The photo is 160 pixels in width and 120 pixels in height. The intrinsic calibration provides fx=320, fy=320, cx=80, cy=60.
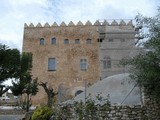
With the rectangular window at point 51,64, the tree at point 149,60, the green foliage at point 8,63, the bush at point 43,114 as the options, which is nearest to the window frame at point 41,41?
the rectangular window at point 51,64

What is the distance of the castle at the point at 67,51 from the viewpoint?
107 ft

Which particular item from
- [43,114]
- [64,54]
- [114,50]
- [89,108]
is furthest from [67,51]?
[89,108]

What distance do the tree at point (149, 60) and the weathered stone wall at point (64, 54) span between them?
22.3m

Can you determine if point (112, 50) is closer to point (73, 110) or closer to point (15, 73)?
point (15, 73)

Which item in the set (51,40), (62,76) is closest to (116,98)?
(62,76)

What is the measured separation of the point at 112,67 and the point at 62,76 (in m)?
9.66

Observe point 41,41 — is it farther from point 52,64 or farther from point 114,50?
point 114,50

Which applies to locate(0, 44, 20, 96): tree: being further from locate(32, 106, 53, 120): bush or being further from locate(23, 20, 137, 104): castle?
locate(32, 106, 53, 120): bush

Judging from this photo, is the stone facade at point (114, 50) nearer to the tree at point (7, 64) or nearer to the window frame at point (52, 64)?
the tree at point (7, 64)

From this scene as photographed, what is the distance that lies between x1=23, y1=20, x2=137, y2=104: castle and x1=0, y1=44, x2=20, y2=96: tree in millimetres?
8399

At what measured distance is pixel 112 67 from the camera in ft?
79.7

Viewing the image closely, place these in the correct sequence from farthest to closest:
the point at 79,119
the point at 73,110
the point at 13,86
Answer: the point at 13,86, the point at 73,110, the point at 79,119

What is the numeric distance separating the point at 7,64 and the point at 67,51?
1141 centimetres

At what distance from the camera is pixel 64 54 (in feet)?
111
